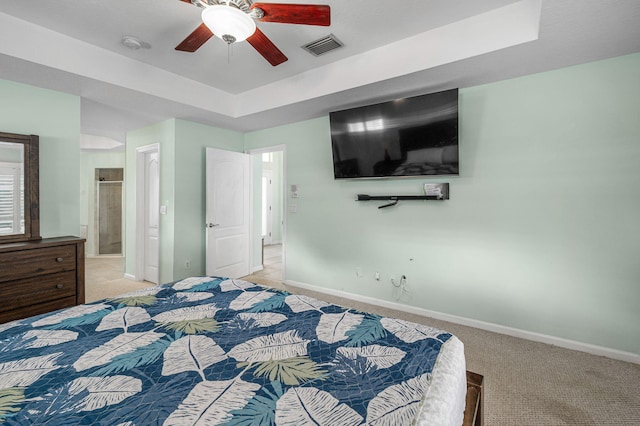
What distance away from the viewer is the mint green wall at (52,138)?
2791 millimetres

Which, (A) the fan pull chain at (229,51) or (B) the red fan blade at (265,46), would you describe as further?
(A) the fan pull chain at (229,51)

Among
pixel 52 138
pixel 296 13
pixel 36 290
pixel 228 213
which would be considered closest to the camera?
pixel 296 13

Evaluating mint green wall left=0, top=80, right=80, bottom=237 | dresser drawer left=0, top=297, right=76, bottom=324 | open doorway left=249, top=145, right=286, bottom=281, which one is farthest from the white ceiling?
dresser drawer left=0, top=297, right=76, bottom=324

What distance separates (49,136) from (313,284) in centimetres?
335

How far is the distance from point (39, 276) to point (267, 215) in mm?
6220

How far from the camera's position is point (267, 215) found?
8.72 meters

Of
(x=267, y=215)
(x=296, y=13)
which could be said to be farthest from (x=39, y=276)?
(x=267, y=215)

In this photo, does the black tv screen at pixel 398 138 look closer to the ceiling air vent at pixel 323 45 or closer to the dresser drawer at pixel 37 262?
the ceiling air vent at pixel 323 45

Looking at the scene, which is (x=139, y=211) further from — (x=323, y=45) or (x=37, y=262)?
(x=323, y=45)

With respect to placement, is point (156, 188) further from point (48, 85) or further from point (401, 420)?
point (401, 420)

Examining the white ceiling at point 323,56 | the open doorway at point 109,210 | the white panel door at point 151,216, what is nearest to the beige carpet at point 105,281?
the white panel door at point 151,216

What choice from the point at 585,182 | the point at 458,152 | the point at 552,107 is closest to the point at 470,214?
the point at 458,152

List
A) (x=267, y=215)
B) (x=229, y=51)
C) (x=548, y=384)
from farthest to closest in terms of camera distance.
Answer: (x=267, y=215)
(x=229, y=51)
(x=548, y=384)

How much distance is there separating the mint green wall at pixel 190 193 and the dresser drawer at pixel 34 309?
1377 mm
